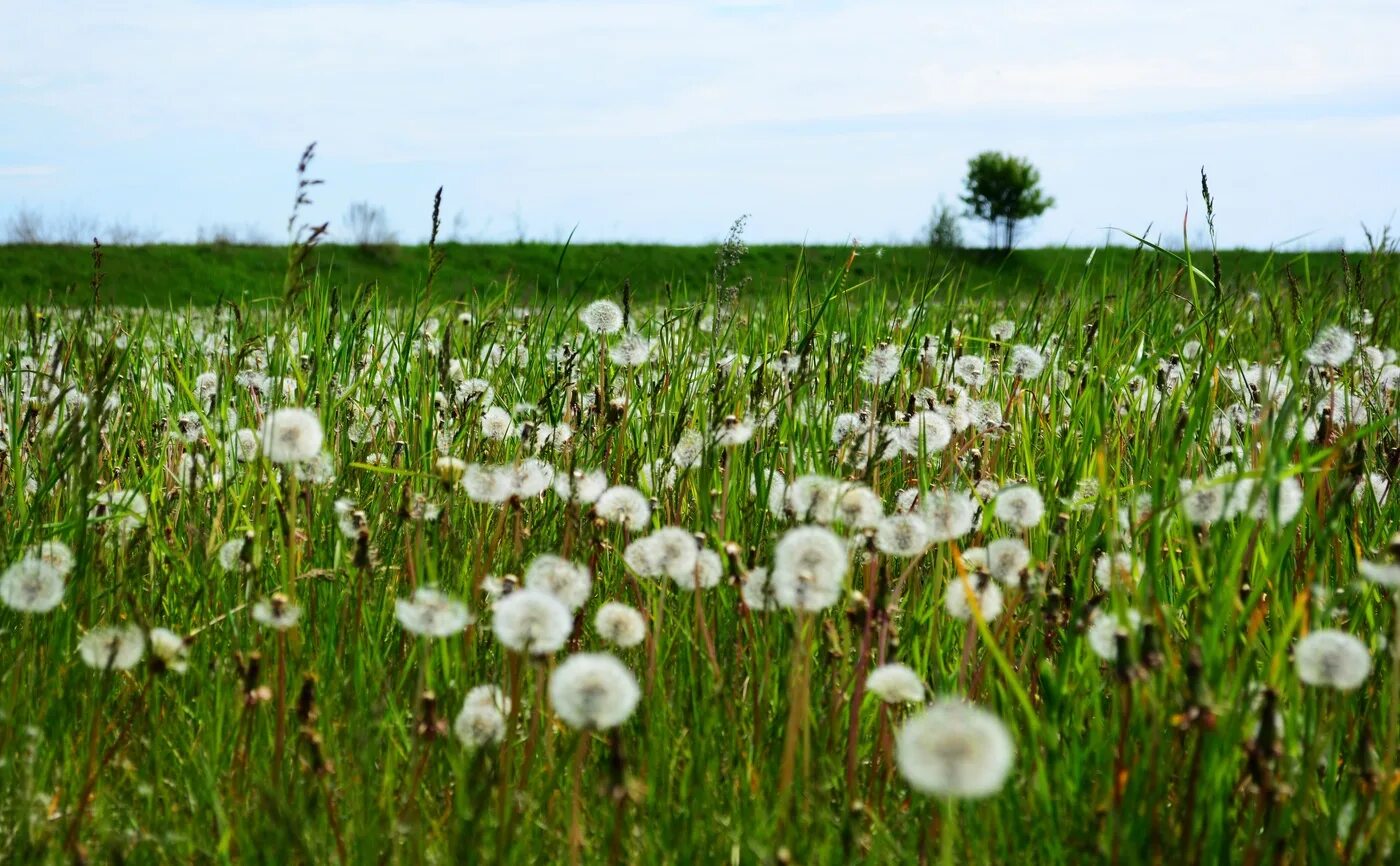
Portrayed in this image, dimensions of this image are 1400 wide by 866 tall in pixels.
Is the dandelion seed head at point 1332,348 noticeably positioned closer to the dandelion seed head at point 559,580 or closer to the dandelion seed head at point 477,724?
the dandelion seed head at point 559,580

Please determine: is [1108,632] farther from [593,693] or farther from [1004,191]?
[1004,191]

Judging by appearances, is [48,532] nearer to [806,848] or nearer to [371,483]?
[371,483]

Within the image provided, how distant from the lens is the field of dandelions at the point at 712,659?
4.57ft

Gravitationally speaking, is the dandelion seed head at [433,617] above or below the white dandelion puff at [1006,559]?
below

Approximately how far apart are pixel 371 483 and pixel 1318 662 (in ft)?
7.85

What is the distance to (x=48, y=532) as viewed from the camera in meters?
2.24

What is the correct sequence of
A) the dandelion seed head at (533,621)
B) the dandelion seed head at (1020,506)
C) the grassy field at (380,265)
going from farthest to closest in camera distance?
1. the grassy field at (380,265)
2. the dandelion seed head at (1020,506)
3. the dandelion seed head at (533,621)

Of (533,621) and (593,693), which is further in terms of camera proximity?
(533,621)

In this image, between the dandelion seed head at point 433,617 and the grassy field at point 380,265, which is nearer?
the dandelion seed head at point 433,617

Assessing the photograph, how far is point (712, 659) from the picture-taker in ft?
5.63

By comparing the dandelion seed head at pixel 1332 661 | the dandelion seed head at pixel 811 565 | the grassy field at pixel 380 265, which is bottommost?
the dandelion seed head at pixel 1332 661

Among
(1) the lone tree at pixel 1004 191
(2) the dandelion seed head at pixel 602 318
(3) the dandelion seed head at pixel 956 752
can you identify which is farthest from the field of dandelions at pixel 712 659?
(1) the lone tree at pixel 1004 191

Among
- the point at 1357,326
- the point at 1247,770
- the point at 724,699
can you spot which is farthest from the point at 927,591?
the point at 1357,326

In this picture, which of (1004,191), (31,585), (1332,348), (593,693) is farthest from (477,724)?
(1004,191)
